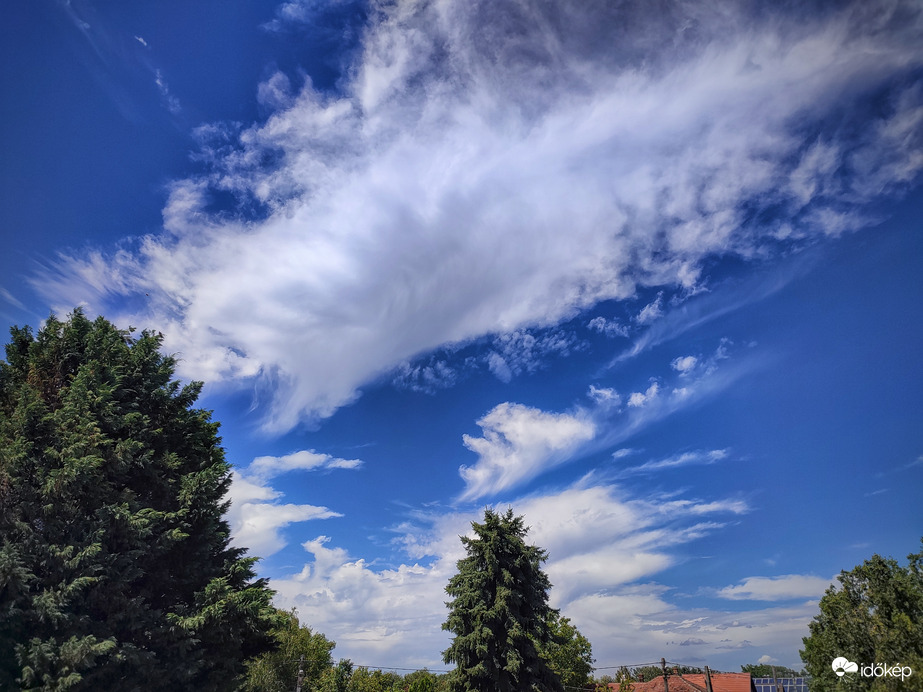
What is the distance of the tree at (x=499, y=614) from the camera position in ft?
89.8

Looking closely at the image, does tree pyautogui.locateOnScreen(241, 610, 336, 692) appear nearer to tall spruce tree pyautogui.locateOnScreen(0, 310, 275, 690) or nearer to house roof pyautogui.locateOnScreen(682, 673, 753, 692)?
tall spruce tree pyautogui.locateOnScreen(0, 310, 275, 690)

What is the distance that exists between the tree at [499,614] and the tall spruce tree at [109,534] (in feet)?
37.5

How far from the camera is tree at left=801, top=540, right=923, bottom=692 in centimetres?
2039

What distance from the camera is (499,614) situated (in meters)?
28.2

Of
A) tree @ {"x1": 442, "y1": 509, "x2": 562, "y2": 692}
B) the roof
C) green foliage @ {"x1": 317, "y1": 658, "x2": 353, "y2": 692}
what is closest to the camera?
tree @ {"x1": 442, "y1": 509, "x2": 562, "y2": 692}

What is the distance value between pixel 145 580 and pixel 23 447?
6.34 m

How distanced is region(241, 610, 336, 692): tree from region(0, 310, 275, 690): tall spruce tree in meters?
37.0

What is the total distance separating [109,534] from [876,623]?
30.4 metres

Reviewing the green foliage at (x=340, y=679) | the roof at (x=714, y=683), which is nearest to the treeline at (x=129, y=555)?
the green foliage at (x=340, y=679)

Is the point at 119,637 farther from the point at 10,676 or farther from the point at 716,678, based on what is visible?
the point at 716,678

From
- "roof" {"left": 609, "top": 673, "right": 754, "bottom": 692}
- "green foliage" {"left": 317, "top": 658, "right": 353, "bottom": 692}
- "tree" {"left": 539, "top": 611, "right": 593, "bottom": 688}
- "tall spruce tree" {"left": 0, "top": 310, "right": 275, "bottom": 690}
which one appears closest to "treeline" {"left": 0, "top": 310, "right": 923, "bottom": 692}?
"tall spruce tree" {"left": 0, "top": 310, "right": 275, "bottom": 690}

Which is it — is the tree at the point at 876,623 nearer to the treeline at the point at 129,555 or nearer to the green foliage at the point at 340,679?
the treeline at the point at 129,555

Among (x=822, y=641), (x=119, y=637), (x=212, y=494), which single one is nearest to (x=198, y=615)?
(x=119, y=637)

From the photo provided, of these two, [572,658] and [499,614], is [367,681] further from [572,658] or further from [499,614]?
[499,614]
